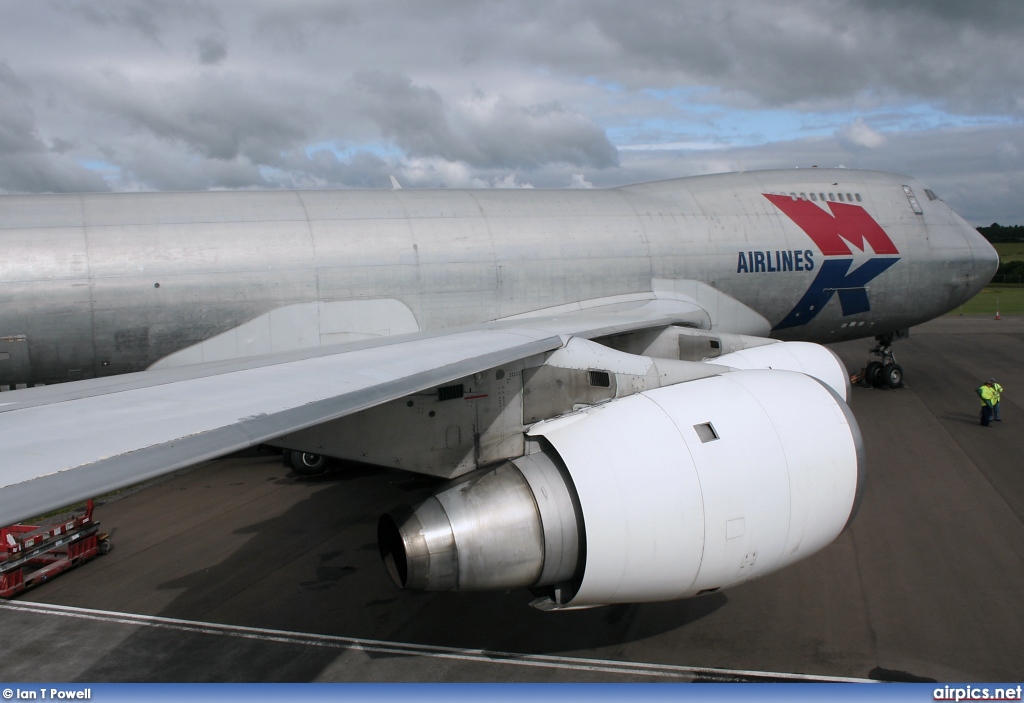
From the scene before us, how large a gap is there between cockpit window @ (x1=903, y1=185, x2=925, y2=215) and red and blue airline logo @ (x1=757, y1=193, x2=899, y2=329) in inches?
52.6

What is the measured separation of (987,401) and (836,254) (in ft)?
16.1

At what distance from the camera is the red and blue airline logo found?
13812 mm

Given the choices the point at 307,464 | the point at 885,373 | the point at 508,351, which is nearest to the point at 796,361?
the point at 508,351

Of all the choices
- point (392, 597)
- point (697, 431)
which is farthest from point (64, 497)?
point (392, 597)

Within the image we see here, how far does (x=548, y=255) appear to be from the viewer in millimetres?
11391

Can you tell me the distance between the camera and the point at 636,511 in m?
5.29

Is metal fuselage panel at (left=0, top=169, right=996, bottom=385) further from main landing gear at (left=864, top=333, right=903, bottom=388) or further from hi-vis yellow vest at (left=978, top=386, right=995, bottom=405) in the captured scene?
main landing gear at (left=864, top=333, right=903, bottom=388)

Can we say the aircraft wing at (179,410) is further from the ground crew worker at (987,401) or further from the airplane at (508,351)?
the ground crew worker at (987,401)

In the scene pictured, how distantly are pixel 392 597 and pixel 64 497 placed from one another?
20.9 feet

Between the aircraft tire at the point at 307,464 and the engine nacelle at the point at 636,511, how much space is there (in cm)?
761

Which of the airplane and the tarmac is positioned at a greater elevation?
the airplane

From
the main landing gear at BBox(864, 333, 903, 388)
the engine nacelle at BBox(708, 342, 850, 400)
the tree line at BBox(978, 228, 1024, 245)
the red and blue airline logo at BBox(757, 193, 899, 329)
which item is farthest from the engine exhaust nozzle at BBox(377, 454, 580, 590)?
the tree line at BBox(978, 228, 1024, 245)

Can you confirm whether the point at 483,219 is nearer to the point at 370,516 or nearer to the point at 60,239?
the point at 370,516

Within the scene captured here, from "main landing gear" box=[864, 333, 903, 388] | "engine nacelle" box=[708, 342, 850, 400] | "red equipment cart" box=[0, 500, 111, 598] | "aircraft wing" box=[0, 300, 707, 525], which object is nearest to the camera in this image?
"aircraft wing" box=[0, 300, 707, 525]
